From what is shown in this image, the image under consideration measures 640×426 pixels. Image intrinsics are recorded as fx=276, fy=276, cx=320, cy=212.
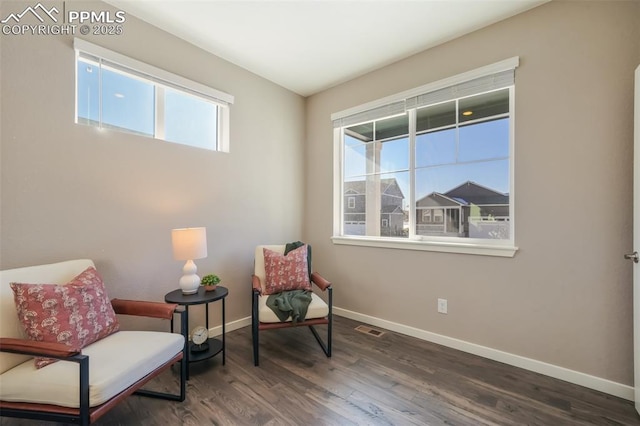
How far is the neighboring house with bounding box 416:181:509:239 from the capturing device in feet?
7.52

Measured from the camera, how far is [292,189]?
11.4ft

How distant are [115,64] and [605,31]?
345cm

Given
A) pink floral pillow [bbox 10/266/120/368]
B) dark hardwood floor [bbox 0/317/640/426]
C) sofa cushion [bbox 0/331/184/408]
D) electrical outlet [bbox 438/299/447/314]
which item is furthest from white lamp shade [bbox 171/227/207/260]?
electrical outlet [bbox 438/299/447/314]

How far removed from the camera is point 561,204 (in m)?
1.97

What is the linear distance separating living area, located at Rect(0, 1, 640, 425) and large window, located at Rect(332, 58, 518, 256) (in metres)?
0.13

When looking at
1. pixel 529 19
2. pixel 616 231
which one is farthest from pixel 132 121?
pixel 616 231

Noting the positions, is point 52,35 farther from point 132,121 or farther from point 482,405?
point 482,405

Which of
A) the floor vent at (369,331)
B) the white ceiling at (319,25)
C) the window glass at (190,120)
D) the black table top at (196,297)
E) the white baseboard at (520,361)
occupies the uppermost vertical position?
the white ceiling at (319,25)

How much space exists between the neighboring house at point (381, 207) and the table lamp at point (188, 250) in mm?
1748

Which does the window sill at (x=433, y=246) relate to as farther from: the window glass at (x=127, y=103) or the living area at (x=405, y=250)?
the window glass at (x=127, y=103)

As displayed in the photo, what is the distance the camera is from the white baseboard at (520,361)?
1791mm

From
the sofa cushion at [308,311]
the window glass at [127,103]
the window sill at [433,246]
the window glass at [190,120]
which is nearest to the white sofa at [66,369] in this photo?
the sofa cushion at [308,311]

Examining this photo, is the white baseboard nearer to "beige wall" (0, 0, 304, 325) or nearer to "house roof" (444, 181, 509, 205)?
"house roof" (444, 181, 509, 205)

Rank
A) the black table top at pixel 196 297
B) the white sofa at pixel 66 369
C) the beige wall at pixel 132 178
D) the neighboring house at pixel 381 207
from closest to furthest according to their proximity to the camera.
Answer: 1. the white sofa at pixel 66 369
2. the beige wall at pixel 132 178
3. the black table top at pixel 196 297
4. the neighboring house at pixel 381 207
